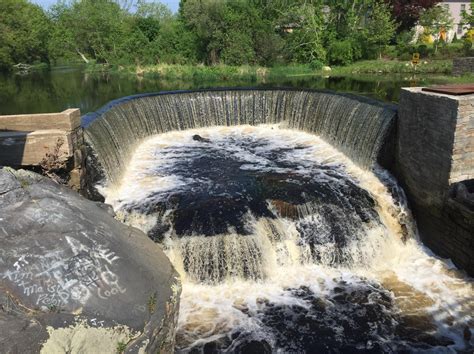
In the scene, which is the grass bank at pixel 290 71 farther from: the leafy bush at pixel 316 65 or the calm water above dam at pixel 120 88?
the calm water above dam at pixel 120 88

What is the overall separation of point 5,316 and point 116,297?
37.6 inches

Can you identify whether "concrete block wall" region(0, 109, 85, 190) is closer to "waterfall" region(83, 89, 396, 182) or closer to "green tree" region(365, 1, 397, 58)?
"waterfall" region(83, 89, 396, 182)

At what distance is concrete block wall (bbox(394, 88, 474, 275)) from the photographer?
309 inches

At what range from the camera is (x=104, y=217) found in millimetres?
5250

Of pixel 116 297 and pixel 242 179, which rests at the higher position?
pixel 116 297

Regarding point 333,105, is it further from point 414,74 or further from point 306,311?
point 414,74

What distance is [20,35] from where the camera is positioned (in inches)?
1794

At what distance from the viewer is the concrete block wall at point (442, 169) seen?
7840mm

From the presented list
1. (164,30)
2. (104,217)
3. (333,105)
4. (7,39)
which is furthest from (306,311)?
(7,39)

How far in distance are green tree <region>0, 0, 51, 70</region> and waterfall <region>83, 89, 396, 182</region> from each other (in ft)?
118

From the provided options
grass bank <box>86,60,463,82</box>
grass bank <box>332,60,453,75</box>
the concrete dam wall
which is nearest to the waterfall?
the concrete dam wall

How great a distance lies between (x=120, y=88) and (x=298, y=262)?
20.6m

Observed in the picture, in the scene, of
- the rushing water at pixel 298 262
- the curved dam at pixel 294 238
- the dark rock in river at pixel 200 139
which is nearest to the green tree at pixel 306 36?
the dark rock in river at pixel 200 139

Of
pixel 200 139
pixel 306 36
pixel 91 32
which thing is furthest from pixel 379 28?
pixel 91 32
